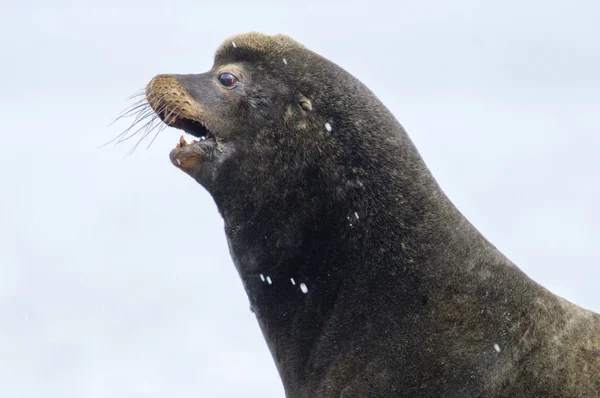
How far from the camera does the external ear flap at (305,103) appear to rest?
776 centimetres

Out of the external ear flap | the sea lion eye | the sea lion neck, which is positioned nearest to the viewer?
the sea lion neck

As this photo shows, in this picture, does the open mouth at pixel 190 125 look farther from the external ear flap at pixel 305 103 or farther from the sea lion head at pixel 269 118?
the external ear flap at pixel 305 103

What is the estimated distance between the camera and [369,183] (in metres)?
7.41

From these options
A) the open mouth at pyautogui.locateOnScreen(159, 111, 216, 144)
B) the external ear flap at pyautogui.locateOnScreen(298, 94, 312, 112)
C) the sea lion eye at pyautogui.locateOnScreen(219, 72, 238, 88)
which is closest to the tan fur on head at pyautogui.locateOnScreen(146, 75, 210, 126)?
the open mouth at pyautogui.locateOnScreen(159, 111, 216, 144)

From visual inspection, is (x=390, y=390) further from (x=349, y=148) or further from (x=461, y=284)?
(x=349, y=148)

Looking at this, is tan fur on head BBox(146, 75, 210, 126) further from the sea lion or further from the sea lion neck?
the sea lion neck

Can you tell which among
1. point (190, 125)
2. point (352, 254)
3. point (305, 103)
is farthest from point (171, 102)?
point (352, 254)

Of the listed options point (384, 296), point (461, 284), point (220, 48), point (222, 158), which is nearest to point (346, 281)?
point (384, 296)

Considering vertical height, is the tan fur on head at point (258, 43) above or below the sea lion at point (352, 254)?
above

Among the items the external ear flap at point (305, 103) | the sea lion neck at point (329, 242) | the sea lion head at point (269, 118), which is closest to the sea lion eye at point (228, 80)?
the sea lion head at point (269, 118)

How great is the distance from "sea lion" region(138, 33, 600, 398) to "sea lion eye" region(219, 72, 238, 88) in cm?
1

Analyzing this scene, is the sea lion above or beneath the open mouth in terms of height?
beneath

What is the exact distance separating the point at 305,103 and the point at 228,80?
0.73 m

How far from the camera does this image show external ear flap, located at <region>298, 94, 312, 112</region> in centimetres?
776
